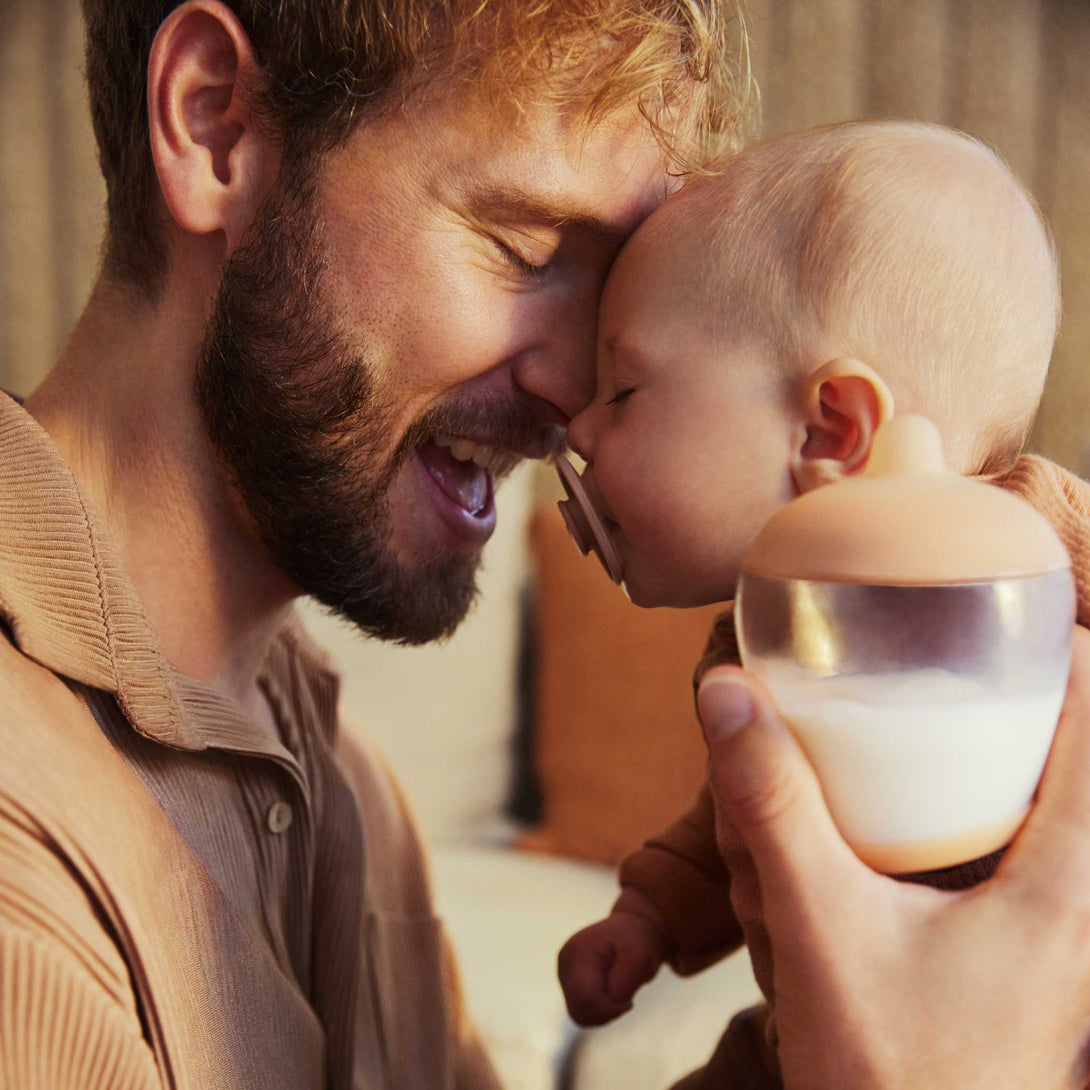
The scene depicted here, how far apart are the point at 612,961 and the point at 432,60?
2.69 feet

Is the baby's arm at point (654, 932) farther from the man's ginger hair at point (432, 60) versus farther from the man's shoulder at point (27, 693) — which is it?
the man's ginger hair at point (432, 60)

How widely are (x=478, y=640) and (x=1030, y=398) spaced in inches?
69.1

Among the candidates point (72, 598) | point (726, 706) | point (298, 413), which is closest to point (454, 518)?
point (298, 413)

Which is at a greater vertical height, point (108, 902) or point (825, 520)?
point (825, 520)

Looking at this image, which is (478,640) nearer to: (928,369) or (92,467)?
(92,467)

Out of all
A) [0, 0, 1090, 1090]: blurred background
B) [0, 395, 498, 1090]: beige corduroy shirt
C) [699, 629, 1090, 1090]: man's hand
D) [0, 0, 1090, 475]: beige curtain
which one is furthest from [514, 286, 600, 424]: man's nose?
[0, 0, 1090, 475]: beige curtain

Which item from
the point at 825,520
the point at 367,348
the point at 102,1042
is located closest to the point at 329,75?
the point at 367,348

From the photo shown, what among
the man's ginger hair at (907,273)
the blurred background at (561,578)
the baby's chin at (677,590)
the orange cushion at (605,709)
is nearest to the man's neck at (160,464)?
the baby's chin at (677,590)

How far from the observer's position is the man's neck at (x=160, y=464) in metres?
1.02

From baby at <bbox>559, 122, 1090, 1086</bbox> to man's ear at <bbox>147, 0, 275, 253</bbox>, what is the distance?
1.19ft

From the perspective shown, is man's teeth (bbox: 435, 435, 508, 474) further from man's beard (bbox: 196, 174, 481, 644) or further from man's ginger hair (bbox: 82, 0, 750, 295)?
man's ginger hair (bbox: 82, 0, 750, 295)

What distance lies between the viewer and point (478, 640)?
99.7 inches

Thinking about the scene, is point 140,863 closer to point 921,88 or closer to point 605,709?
point 605,709

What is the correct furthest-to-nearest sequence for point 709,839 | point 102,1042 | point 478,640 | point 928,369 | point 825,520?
1. point 478,640
2. point 709,839
3. point 928,369
4. point 102,1042
5. point 825,520
